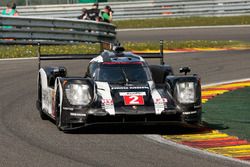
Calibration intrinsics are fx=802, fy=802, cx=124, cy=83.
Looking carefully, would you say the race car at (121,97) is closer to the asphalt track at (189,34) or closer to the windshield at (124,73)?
the windshield at (124,73)

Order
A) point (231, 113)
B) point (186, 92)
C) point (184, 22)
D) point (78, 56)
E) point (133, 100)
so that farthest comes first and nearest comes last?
point (184, 22), point (78, 56), point (231, 113), point (186, 92), point (133, 100)

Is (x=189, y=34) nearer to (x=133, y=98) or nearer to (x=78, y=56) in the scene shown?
(x=78, y=56)

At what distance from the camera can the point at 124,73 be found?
12.6 m

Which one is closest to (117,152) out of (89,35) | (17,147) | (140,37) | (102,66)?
(17,147)

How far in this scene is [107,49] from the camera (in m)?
14.5

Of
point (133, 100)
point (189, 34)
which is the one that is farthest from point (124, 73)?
point (189, 34)

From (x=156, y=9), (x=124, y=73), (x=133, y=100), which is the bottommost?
(x=156, y=9)

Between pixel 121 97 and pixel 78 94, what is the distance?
0.64 metres

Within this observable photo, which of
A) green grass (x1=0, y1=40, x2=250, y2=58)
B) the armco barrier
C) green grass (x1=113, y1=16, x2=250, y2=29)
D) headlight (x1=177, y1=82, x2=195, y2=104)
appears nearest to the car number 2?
headlight (x1=177, y1=82, x2=195, y2=104)

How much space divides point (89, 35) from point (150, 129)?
656 inches

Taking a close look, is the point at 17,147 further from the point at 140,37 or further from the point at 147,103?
the point at 140,37

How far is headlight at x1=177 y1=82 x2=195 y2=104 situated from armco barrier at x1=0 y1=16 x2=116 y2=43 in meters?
14.8

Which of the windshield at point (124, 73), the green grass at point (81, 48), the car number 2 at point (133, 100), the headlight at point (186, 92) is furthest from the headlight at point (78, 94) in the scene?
the green grass at point (81, 48)

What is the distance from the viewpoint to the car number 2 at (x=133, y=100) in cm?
1157
